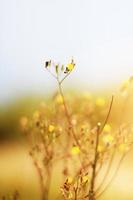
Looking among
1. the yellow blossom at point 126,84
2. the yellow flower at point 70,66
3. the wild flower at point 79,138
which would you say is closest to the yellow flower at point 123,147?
the wild flower at point 79,138

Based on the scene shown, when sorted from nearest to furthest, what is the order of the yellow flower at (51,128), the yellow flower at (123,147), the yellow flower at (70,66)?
the yellow flower at (70,66)
the yellow flower at (51,128)
the yellow flower at (123,147)

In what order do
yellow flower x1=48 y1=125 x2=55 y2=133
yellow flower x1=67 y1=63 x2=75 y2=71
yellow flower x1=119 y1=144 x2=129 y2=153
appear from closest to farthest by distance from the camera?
1. yellow flower x1=67 y1=63 x2=75 y2=71
2. yellow flower x1=48 y1=125 x2=55 y2=133
3. yellow flower x1=119 y1=144 x2=129 y2=153

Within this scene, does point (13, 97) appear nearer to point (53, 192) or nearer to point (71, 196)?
point (53, 192)

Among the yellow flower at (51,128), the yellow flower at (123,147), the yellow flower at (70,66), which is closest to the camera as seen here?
the yellow flower at (70,66)

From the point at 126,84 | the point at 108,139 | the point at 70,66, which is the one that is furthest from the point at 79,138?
the point at 70,66

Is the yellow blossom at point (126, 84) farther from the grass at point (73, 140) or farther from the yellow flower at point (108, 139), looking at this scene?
the yellow flower at point (108, 139)

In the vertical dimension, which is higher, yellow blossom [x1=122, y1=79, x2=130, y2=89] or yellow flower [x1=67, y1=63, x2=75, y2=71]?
yellow flower [x1=67, y1=63, x2=75, y2=71]

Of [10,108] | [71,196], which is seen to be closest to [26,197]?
[71,196]

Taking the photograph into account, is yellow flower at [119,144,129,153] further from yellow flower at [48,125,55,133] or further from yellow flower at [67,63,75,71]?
yellow flower at [67,63,75,71]

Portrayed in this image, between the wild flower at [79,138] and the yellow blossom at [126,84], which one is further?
the yellow blossom at [126,84]

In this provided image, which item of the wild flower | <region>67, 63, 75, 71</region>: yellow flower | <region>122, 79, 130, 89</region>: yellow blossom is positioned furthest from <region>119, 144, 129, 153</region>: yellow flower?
<region>67, 63, 75, 71</region>: yellow flower

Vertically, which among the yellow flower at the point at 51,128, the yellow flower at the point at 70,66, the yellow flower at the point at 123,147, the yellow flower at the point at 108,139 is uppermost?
the yellow flower at the point at 70,66
